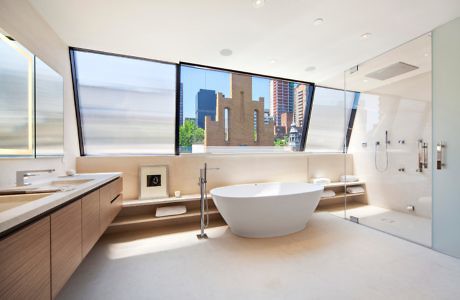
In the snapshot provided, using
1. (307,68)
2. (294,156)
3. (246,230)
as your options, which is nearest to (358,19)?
(307,68)

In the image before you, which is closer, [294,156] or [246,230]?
[246,230]

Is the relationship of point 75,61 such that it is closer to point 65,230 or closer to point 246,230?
point 65,230

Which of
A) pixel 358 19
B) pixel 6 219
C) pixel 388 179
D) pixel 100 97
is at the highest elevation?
pixel 358 19

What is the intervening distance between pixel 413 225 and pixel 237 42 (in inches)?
143

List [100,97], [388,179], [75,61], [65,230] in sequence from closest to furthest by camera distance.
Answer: [65,230] → [75,61] → [100,97] → [388,179]

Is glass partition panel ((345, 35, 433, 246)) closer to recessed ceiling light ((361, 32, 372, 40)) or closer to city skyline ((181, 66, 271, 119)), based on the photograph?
recessed ceiling light ((361, 32, 372, 40))

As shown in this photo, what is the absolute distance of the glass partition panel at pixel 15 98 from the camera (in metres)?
1.47

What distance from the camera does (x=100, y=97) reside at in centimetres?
304

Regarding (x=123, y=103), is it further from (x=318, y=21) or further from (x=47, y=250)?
(x=318, y=21)

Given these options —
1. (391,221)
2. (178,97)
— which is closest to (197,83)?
(178,97)

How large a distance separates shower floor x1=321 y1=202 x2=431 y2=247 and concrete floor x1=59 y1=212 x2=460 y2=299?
0.81 ft

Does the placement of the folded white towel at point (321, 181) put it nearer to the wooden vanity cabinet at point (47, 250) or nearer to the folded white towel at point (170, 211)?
the folded white towel at point (170, 211)

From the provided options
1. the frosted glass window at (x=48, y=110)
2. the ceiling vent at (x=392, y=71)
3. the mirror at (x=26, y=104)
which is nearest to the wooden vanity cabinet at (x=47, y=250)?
the mirror at (x=26, y=104)

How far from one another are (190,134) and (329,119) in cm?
308
